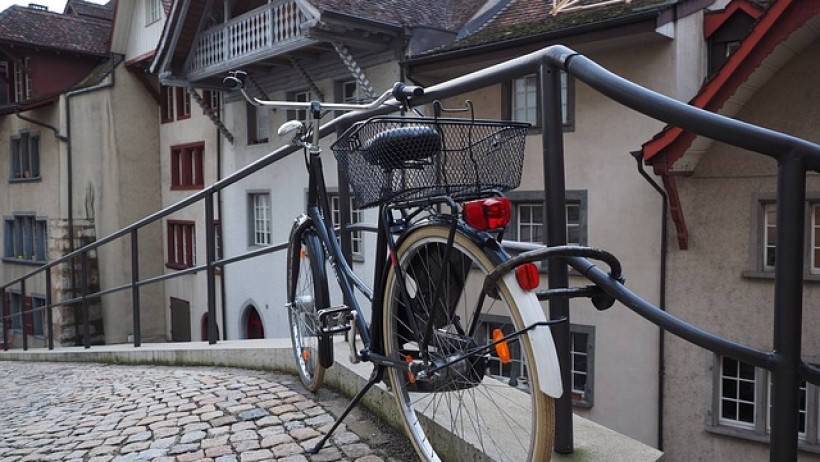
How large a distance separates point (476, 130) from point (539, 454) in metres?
0.84

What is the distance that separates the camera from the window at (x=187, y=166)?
22.3 meters

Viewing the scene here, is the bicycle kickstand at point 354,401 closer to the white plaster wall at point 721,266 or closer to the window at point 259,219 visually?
the white plaster wall at point 721,266

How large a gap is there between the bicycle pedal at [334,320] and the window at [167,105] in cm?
2210

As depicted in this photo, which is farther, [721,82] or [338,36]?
[338,36]

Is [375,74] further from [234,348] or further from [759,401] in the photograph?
[234,348]

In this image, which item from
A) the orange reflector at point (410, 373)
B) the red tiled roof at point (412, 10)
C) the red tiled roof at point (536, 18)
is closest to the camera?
the orange reflector at point (410, 373)

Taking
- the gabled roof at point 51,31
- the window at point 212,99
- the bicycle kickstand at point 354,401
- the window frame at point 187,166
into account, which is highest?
the gabled roof at point 51,31

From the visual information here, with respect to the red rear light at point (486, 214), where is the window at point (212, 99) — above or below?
above

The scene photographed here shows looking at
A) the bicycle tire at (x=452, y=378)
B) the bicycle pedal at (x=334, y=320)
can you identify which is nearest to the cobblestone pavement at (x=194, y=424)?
the bicycle tire at (x=452, y=378)

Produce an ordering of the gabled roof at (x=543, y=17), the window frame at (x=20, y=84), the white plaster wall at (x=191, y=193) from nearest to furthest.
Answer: the gabled roof at (x=543, y=17)
the white plaster wall at (x=191, y=193)
the window frame at (x=20, y=84)

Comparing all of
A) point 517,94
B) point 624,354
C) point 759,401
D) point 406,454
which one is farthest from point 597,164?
point 406,454

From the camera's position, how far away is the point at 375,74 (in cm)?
1526

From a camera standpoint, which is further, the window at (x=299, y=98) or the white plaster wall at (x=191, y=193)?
the white plaster wall at (x=191, y=193)

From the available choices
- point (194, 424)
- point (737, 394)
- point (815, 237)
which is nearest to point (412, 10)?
point (815, 237)
